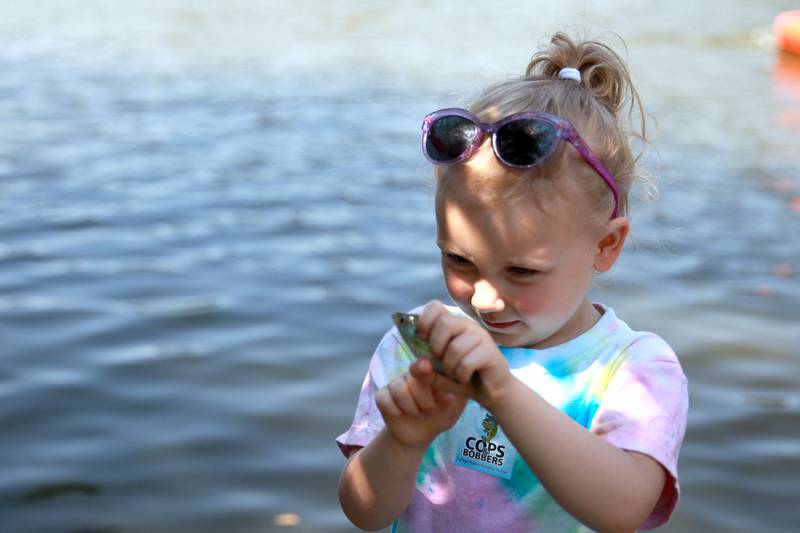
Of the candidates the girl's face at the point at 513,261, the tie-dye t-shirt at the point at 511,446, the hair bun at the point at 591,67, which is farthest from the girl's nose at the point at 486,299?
the hair bun at the point at 591,67

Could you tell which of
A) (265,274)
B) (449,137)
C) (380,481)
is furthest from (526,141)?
(265,274)

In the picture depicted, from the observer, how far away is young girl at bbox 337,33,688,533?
214 centimetres

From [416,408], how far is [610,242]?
63 cm

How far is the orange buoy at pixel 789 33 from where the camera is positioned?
14.9m

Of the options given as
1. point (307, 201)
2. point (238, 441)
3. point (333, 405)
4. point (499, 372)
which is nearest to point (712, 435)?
point (333, 405)

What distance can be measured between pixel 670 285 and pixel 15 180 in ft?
13.8

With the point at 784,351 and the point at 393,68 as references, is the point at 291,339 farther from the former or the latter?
the point at 393,68

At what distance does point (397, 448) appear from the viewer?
2139 mm

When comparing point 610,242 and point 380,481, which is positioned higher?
point 610,242

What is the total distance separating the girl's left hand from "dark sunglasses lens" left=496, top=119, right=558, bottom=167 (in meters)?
0.41

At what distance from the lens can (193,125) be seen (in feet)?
31.5

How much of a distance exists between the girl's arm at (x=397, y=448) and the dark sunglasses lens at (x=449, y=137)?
0.48 meters

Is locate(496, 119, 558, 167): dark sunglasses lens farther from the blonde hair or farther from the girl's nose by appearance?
the girl's nose

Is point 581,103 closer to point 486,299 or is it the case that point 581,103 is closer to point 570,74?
point 570,74
